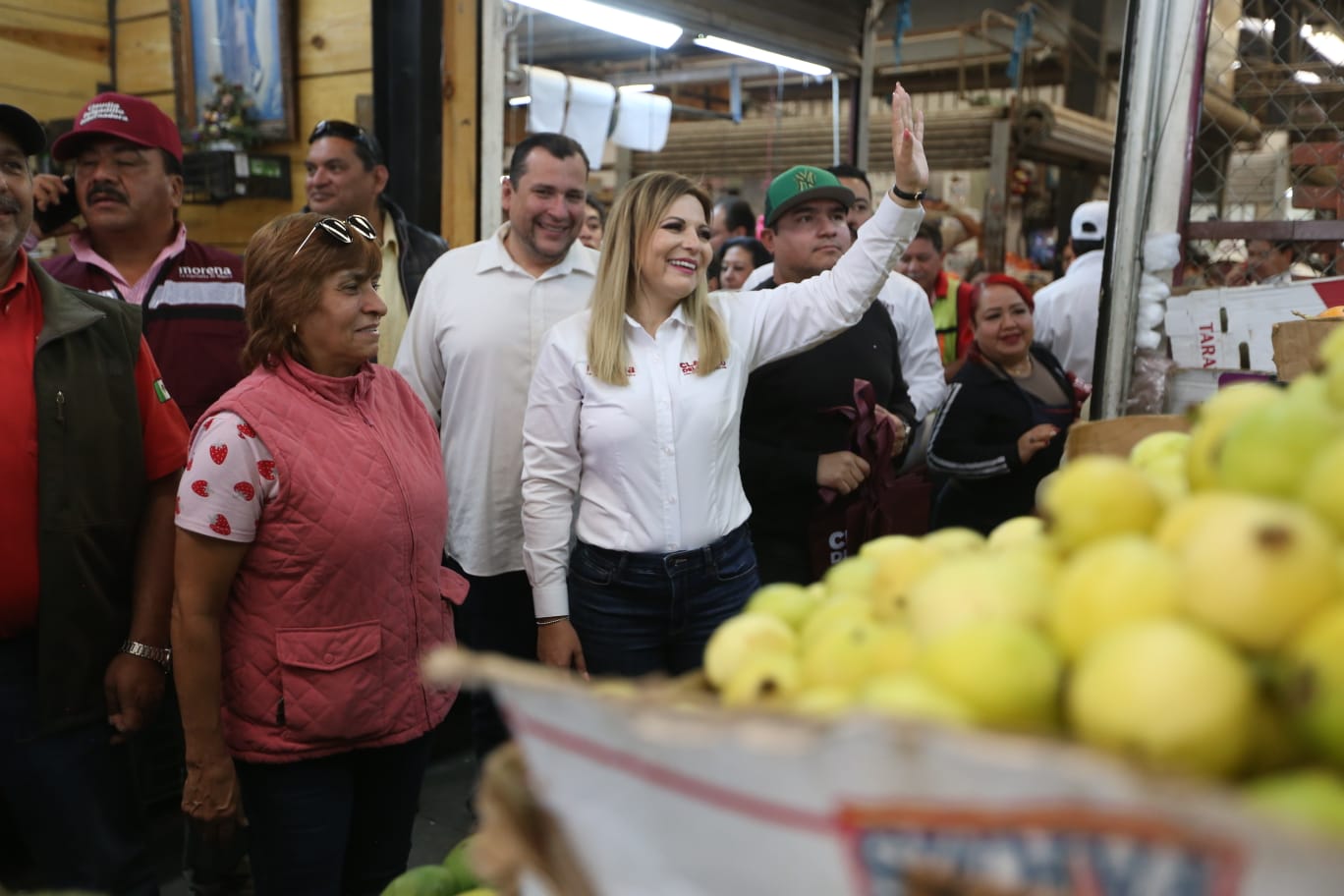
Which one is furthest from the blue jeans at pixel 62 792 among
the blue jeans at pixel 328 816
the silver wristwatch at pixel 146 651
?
the blue jeans at pixel 328 816

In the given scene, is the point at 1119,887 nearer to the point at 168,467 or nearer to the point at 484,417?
the point at 168,467

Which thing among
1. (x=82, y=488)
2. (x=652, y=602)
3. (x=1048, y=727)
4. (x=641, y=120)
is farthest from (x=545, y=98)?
(x=1048, y=727)

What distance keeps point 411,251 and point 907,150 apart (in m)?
1.92

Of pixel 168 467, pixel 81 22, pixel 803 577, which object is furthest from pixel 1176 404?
pixel 81 22

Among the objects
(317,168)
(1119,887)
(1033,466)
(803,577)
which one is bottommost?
→ (803,577)

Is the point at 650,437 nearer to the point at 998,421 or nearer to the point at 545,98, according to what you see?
the point at 998,421

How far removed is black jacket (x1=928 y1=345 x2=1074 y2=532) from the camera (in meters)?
3.66

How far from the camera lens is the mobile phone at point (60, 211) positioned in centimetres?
316

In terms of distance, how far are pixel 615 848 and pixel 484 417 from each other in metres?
2.40

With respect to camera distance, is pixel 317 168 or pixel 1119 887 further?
pixel 317 168

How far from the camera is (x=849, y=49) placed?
694cm

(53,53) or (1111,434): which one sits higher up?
(53,53)

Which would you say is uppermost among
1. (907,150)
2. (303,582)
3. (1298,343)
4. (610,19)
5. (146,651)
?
(610,19)

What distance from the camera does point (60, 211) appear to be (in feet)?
10.5
